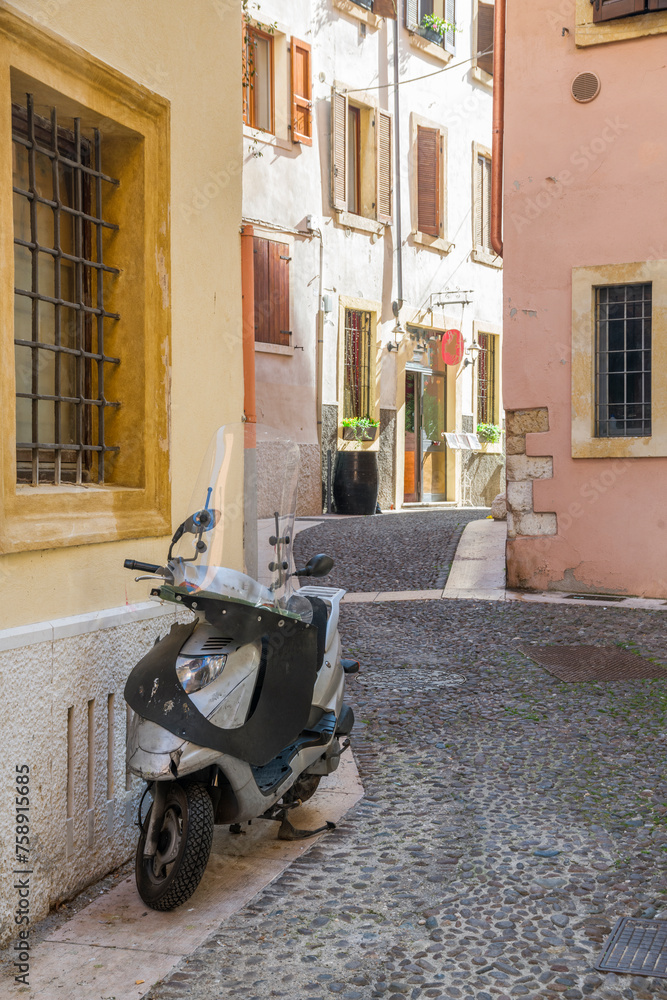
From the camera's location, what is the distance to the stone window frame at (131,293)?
334 centimetres

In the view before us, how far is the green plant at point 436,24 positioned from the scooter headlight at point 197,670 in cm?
1777

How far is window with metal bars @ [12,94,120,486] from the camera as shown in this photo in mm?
3387

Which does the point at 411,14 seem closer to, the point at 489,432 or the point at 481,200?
the point at 481,200

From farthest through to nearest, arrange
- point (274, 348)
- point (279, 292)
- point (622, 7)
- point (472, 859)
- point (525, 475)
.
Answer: point (279, 292) < point (274, 348) < point (525, 475) < point (622, 7) < point (472, 859)

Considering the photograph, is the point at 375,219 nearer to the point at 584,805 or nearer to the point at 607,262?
the point at 607,262

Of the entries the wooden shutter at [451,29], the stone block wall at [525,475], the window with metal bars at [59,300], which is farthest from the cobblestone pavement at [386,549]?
the wooden shutter at [451,29]

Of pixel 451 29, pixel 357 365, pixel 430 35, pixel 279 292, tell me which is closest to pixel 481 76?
pixel 451 29

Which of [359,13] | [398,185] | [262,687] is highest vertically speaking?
[359,13]

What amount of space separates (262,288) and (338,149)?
323 centimetres

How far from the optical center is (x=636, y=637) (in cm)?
751

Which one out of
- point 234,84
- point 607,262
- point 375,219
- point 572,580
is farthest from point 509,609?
point 375,219

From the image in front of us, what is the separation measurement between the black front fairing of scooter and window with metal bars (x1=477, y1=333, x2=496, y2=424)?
1800 centimetres

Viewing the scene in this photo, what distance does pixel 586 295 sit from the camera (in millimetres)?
9523

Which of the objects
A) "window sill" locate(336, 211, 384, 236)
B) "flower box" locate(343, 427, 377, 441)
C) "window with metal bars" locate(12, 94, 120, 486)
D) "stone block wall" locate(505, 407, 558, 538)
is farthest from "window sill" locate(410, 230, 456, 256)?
"window with metal bars" locate(12, 94, 120, 486)
